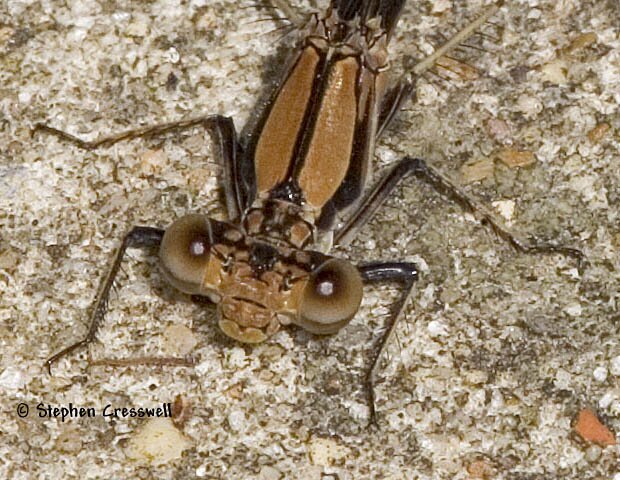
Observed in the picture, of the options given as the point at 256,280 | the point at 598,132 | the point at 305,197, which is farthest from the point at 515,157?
the point at 256,280

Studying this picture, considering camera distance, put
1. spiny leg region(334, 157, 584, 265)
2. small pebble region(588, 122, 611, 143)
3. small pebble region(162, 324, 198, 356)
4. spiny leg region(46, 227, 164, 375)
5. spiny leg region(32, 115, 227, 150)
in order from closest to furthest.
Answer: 1. spiny leg region(46, 227, 164, 375)
2. small pebble region(162, 324, 198, 356)
3. spiny leg region(334, 157, 584, 265)
4. spiny leg region(32, 115, 227, 150)
5. small pebble region(588, 122, 611, 143)

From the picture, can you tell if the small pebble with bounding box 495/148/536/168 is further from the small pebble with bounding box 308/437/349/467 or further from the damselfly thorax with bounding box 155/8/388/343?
the small pebble with bounding box 308/437/349/467

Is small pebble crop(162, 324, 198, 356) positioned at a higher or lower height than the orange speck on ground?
higher

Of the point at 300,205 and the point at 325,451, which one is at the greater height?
the point at 300,205

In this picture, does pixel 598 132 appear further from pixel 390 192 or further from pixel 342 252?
pixel 342 252

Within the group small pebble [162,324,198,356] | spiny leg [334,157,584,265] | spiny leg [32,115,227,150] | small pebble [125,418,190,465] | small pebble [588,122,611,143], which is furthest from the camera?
small pebble [588,122,611,143]

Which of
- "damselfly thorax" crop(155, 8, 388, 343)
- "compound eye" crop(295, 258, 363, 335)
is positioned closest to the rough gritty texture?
"damselfly thorax" crop(155, 8, 388, 343)

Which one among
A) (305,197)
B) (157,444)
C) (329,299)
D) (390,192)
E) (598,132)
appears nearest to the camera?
(329,299)
